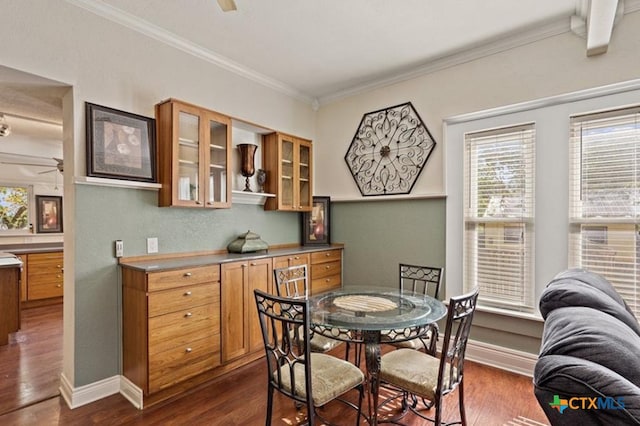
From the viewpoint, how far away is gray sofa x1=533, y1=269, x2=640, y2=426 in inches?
29.5

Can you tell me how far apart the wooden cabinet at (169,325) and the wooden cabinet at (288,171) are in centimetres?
128

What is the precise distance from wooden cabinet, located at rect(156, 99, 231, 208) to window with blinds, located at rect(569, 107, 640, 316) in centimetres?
302

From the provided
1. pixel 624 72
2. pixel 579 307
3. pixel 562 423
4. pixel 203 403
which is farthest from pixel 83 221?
pixel 624 72

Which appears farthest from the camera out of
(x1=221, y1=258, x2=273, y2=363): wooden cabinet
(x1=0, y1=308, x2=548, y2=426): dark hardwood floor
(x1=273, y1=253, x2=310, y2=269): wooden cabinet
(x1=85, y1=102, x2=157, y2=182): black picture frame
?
(x1=273, y1=253, x2=310, y2=269): wooden cabinet

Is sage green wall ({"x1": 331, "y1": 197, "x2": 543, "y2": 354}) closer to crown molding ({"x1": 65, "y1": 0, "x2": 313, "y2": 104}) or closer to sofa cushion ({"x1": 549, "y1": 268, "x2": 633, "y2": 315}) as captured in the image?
sofa cushion ({"x1": 549, "y1": 268, "x2": 633, "y2": 315})

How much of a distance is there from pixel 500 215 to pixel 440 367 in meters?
1.83

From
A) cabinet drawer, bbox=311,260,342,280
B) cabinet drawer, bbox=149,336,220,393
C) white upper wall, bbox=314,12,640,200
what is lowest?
cabinet drawer, bbox=149,336,220,393

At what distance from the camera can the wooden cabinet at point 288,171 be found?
3.64 m

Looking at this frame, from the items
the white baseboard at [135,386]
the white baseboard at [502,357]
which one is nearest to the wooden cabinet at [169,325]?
the white baseboard at [135,386]

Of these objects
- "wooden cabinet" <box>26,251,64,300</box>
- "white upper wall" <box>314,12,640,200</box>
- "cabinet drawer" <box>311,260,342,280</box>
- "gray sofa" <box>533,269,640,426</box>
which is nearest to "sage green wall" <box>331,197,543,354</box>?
"cabinet drawer" <box>311,260,342,280</box>

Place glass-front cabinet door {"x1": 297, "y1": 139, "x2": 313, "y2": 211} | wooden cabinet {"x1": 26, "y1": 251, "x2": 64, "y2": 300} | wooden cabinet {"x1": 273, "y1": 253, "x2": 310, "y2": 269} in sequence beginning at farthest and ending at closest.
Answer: wooden cabinet {"x1": 26, "y1": 251, "x2": 64, "y2": 300} < glass-front cabinet door {"x1": 297, "y1": 139, "x2": 313, "y2": 211} < wooden cabinet {"x1": 273, "y1": 253, "x2": 310, "y2": 269}

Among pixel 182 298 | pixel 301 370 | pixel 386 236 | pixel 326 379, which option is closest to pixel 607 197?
pixel 386 236

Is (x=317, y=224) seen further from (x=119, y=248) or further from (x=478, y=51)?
(x=478, y=51)

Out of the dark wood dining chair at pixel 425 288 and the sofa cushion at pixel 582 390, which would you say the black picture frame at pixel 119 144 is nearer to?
the dark wood dining chair at pixel 425 288
